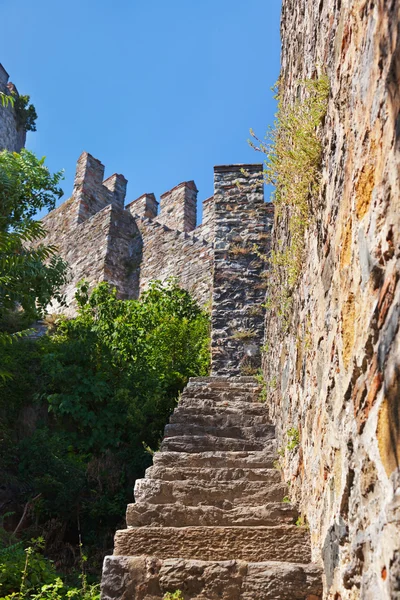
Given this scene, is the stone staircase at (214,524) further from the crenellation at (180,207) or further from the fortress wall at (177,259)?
the crenellation at (180,207)

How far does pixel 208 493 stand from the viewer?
14.5 ft

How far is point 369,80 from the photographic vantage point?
2.28 m

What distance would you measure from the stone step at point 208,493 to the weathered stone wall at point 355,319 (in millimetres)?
439

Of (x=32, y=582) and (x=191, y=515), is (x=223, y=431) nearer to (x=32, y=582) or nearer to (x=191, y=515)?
(x=191, y=515)

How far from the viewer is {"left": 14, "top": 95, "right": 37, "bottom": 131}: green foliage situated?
2235cm

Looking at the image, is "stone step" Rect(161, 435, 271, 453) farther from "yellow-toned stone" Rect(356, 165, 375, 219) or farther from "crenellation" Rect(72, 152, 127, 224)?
"crenellation" Rect(72, 152, 127, 224)

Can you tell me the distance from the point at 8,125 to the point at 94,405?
1542 centimetres

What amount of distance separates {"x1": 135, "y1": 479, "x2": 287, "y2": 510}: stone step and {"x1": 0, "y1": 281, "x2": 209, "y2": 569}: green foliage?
2456 mm

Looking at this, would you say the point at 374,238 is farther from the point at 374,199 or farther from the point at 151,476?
the point at 151,476

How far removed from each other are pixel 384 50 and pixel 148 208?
14.5 meters

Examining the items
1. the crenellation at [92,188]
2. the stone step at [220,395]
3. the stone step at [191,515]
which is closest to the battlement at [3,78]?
the crenellation at [92,188]

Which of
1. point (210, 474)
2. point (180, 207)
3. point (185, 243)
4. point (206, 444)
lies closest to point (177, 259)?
point (185, 243)

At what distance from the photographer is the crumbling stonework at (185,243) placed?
9055mm

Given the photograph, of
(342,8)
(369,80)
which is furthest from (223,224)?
(369,80)
